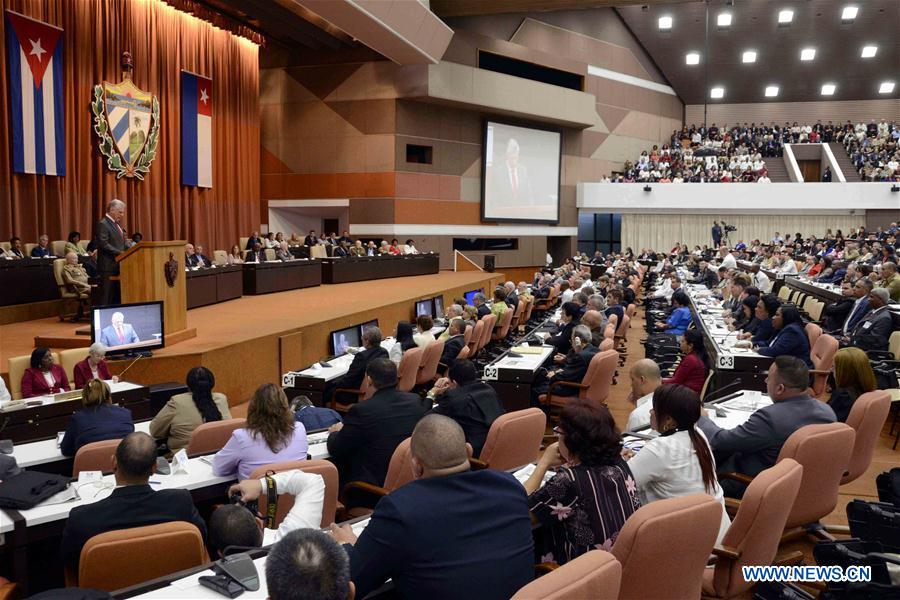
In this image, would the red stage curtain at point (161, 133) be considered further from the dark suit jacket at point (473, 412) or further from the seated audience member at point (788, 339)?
the seated audience member at point (788, 339)

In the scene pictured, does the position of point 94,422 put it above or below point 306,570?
below

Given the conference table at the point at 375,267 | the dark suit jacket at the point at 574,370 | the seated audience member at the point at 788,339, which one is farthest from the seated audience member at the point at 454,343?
the conference table at the point at 375,267

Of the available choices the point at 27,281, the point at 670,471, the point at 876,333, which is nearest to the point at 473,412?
the point at 670,471

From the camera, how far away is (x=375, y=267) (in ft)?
60.7

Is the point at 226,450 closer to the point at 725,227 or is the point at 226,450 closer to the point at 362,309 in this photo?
the point at 362,309

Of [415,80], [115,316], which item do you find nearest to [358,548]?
[115,316]

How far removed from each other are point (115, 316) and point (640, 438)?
546 centimetres

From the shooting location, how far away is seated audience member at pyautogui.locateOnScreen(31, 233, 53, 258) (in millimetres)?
11555

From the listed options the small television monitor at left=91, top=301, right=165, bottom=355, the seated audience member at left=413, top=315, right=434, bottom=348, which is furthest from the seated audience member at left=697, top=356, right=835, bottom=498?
the small television monitor at left=91, top=301, right=165, bottom=355

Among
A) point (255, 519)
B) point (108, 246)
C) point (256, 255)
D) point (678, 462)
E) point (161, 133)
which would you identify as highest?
point (161, 133)

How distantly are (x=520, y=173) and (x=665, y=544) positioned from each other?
22.3 meters

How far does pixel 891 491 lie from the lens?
11.7ft

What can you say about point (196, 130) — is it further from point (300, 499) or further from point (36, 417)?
point (300, 499)

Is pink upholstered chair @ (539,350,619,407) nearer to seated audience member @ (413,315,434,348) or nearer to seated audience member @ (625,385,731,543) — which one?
seated audience member @ (413,315,434,348)
